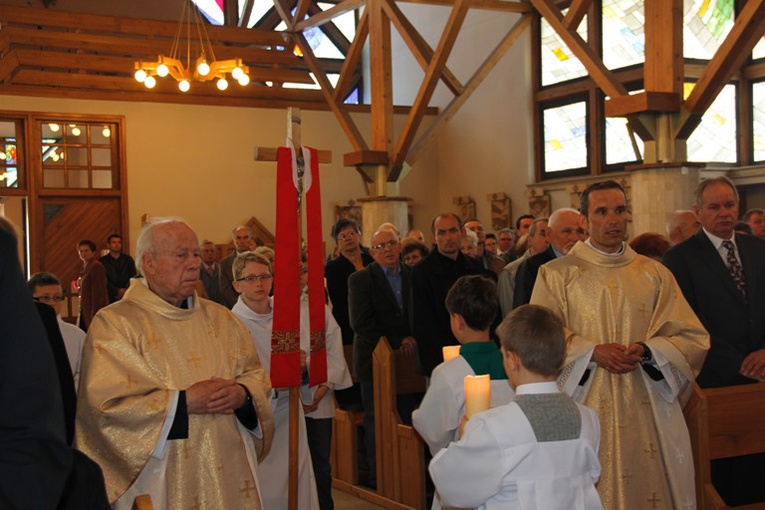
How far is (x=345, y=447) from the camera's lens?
660 cm

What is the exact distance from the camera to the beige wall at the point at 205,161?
49.7 ft

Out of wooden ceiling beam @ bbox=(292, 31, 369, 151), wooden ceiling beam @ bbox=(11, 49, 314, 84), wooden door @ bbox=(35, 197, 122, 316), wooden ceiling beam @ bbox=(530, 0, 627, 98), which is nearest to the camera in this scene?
wooden ceiling beam @ bbox=(530, 0, 627, 98)

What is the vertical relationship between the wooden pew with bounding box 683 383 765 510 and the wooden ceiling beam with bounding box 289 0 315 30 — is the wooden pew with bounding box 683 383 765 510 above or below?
below

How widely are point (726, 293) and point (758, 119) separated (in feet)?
28.9

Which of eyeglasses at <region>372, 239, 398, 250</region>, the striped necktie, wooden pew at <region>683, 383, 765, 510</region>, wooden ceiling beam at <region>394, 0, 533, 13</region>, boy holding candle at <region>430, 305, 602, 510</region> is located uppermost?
wooden ceiling beam at <region>394, 0, 533, 13</region>

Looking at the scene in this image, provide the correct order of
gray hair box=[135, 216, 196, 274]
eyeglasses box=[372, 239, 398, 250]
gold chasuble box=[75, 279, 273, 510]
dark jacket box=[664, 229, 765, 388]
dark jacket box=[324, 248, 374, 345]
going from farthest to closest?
dark jacket box=[324, 248, 374, 345] → eyeglasses box=[372, 239, 398, 250] → dark jacket box=[664, 229, 765, 388] → gray hair box=[135, 216, 196, 274] → gold chasuble box=[75, 279, 273, 510]

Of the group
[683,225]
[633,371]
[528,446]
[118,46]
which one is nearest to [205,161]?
[118,46]

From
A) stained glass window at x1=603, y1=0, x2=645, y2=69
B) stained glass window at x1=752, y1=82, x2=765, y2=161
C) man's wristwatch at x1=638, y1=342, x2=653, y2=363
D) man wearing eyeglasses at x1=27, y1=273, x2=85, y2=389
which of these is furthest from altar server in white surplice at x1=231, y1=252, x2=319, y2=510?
stained glass window at x1=603, y1=0, x2=645, y2=69

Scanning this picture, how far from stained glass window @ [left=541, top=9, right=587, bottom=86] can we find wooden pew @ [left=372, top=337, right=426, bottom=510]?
9795mm

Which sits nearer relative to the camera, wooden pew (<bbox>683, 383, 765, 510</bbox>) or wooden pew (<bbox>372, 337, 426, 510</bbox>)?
wooden pew (<bbox>683, 383, 765, 510</bbox>)

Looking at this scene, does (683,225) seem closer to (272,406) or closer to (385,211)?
(272,406)

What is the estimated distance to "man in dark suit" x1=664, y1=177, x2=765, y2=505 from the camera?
4.76 m

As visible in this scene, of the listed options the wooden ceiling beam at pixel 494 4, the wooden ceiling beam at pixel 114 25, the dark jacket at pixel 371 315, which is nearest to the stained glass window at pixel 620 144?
the wooden ceiling beam at pixel 494 4

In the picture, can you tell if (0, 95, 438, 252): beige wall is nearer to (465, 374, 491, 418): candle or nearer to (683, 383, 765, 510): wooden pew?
(683, 383, 765, 510): wooden pew
